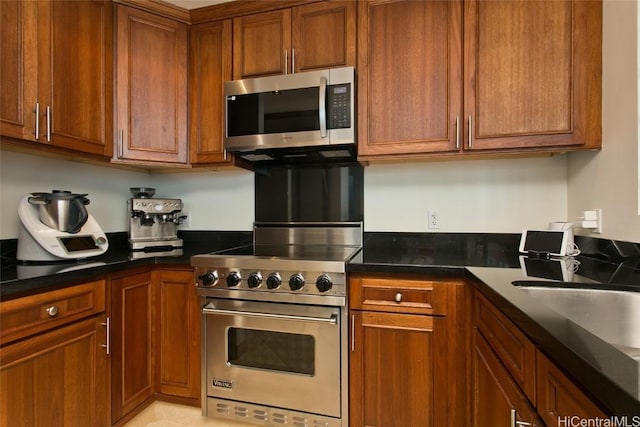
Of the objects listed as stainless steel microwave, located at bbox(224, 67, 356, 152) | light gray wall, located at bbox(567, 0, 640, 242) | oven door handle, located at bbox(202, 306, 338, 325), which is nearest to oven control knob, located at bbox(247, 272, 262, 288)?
oven door handle, located at bbox(202, 306, 338, 325)

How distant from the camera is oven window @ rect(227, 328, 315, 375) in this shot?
1.50 m

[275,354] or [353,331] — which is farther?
[275,354]

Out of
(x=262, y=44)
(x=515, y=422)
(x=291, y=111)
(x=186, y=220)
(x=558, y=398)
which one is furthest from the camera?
(x=186, y=220)

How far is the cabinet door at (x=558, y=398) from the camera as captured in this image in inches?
22.0

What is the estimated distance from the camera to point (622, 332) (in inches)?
35.6

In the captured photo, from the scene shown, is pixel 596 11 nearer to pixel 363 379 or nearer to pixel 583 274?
pixel 583 274

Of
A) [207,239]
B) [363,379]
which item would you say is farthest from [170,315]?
[363,379]

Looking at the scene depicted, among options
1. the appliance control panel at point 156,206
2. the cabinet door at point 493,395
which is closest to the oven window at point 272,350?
the cabinet door at point 493,395

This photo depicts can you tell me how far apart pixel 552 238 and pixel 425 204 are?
0.65 meters

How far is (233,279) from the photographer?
60.6 inches

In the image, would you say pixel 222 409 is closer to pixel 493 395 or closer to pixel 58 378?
pixel 58 378

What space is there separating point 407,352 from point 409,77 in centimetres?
135

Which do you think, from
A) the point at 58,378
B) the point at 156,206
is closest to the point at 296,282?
the point at 58,378

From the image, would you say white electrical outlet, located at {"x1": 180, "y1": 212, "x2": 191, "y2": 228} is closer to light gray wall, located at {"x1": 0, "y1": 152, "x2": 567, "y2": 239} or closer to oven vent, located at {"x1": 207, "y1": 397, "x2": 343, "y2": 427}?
light gray wall, located at {"x1": 0, "y1": 152, "x2": 567, "y2": 239}
